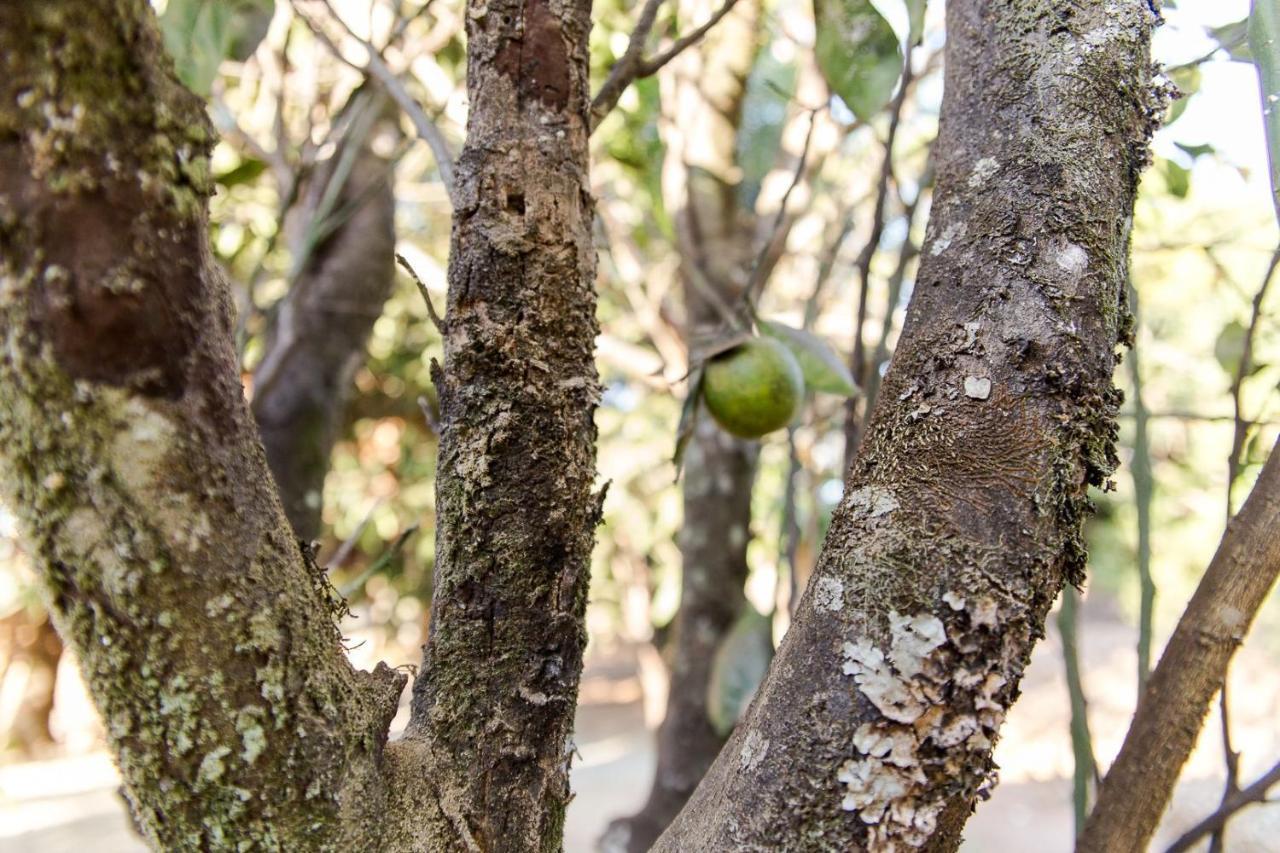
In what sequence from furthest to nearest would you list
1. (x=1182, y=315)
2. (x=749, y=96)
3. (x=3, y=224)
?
(x=1182, y=315) → (x=749, y=96) → (x=3, y=224)

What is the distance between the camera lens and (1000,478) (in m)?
0.43

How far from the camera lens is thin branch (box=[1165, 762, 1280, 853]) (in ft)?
1.98

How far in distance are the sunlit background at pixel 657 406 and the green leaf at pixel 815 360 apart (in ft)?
0.21

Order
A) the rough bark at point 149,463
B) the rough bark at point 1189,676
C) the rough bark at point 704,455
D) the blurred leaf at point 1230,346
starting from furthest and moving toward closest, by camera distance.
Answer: the rough bark at point 704,455 < the blurred leaf at point 1230,346 < the rough bark at point 1189,676 < the rough bark at point 149,463

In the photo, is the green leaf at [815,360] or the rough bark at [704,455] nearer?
the green leaf at [815,360]

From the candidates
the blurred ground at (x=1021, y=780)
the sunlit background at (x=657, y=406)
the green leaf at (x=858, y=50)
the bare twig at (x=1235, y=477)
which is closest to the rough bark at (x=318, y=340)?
the sunlit background at (x=657, y=406)

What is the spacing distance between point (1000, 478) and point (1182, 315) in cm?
420

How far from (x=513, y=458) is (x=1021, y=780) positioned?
3834 millimetres

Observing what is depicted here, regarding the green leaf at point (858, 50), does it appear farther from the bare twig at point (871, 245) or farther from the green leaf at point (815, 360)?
the green leaf at point (815, 360)

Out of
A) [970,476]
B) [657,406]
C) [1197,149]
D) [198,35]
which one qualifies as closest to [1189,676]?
[970,476]

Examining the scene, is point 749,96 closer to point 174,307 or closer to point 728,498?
point 728,498

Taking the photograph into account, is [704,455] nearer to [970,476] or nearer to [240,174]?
[240,174]

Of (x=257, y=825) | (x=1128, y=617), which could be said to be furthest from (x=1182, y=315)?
(x=257, y=825)

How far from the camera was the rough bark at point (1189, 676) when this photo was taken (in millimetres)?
537
